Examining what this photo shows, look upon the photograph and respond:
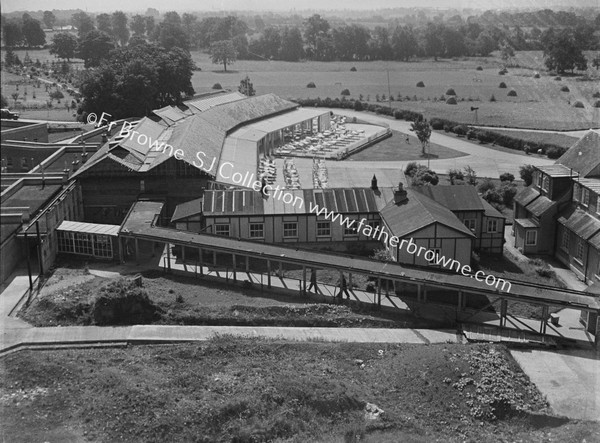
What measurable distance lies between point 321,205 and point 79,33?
319 ft

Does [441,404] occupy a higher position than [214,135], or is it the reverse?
[214,135]

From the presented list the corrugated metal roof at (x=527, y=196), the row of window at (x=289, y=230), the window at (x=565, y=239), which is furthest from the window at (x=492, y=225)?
the row of window at (x=289, y=230)

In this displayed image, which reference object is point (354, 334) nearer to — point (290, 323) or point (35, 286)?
point (290, 323)

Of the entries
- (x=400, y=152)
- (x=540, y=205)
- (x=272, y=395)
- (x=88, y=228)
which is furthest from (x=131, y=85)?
(x=272, y=395)

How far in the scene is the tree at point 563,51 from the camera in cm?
8169

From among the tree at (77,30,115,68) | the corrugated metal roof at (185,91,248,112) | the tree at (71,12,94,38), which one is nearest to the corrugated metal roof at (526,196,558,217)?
the corrugated metal roof at (185,91,248,112)

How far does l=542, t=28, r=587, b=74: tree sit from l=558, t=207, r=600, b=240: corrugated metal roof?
167 ft

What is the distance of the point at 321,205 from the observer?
3638cm

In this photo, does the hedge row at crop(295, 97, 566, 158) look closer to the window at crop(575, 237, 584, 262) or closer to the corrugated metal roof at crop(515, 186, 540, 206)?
the corrugated metal roof at crop(515, 186, 540, 206)

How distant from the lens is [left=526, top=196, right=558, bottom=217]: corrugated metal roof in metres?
35.9

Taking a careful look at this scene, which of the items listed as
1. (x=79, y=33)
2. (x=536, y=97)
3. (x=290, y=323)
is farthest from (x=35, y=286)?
(x=79, y=33)

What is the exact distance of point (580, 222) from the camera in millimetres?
33688

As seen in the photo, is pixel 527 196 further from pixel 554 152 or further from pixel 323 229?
pixel 554 152

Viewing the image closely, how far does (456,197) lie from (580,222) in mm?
6140
